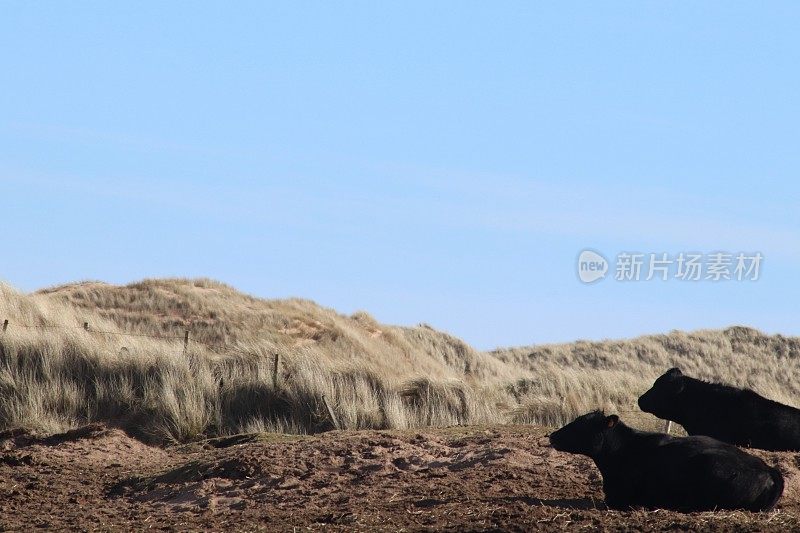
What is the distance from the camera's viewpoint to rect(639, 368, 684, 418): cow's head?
15.8 m

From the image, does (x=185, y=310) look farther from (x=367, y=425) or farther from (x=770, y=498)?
(x=770, y=498)

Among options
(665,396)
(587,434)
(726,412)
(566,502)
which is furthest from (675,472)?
(665,396)

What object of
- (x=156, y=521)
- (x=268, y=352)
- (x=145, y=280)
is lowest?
(x=156, y=521)

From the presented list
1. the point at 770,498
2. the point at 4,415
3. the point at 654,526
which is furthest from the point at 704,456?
the point at 4,415

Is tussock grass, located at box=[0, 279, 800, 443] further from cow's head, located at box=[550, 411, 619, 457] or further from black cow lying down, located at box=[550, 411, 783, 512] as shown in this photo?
black cow lying down, located at box=[550, 411, 783, 512]

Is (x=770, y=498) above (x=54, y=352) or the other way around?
the other way around

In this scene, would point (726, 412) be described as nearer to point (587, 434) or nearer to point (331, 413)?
point (587, 434)

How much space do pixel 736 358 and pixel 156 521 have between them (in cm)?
4733

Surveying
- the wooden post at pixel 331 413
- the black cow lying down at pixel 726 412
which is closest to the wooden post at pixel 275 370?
the wooden post at pixel 331 413

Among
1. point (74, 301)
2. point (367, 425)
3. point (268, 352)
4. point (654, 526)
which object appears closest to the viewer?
point (654, 526)

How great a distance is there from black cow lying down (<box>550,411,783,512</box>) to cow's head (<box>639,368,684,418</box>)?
4322 millimetres

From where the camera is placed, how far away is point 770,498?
10.9m

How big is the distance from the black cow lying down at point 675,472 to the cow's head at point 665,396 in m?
4.32

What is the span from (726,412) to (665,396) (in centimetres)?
92
